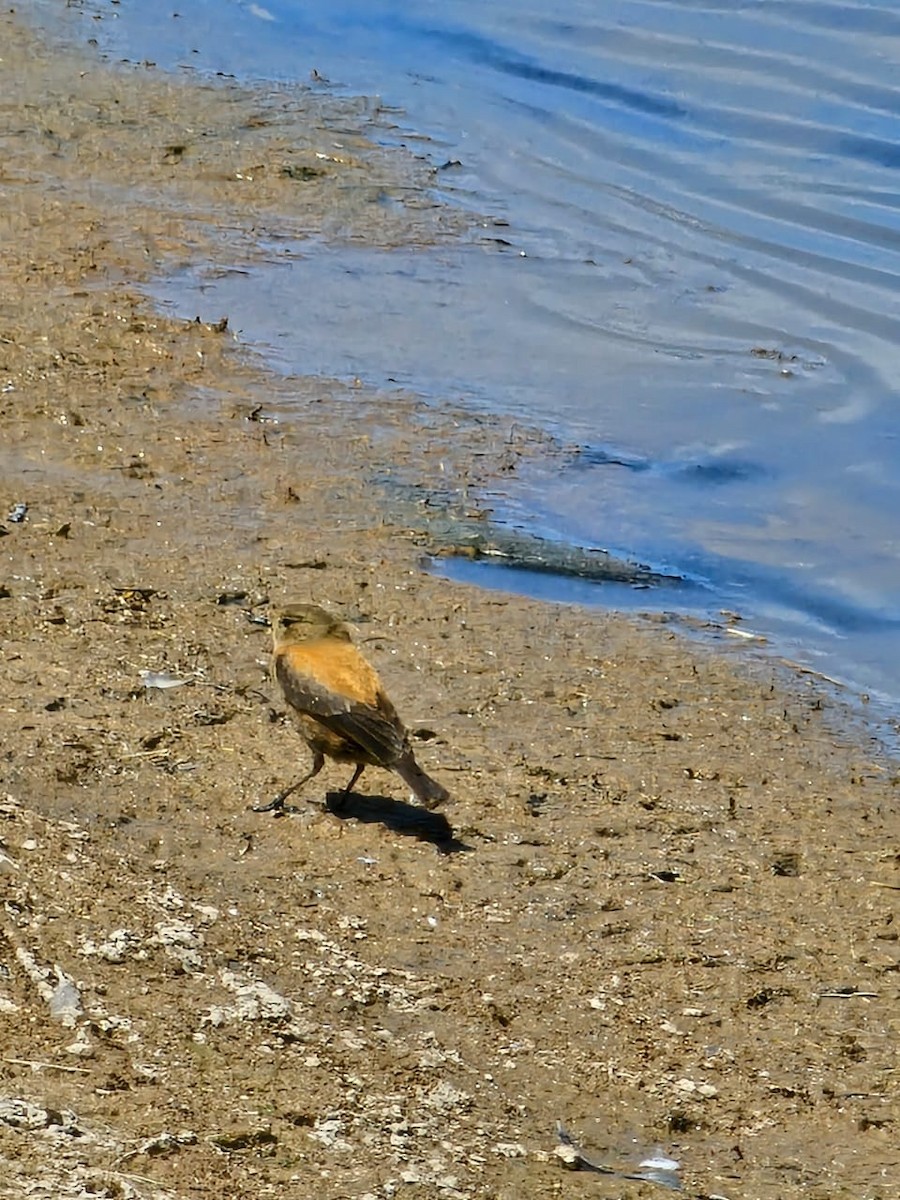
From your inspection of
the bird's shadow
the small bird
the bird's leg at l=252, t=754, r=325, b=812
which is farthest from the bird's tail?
the bird's leg at l=252, t=754, r=325, b=812

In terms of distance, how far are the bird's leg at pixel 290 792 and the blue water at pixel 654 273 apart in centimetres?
235

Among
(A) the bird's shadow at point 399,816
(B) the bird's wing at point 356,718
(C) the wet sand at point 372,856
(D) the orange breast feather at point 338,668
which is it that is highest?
(D) the orange breast feather at point 338,668

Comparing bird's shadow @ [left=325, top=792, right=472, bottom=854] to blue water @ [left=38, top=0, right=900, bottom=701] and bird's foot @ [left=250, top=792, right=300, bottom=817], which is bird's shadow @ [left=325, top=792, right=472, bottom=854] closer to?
bird's foot @ [left=250, top=792, right=300, bottom=817]

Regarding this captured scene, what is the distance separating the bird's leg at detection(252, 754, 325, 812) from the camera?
7148 mm

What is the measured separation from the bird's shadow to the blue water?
226cm

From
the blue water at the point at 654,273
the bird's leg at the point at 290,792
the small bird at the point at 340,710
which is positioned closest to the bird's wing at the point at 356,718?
the small bird at the point at 340,710

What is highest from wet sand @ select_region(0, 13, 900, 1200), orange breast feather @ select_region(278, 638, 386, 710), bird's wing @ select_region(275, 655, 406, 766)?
orange breast feather @ select_region(278, 638, 386, 710)

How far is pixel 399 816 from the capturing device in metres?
7.34

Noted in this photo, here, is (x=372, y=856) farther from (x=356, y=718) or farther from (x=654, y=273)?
(x=654, y=273)

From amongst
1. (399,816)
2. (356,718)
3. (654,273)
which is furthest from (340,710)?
(654,273)

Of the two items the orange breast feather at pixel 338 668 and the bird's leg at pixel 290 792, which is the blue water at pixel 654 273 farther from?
the bird's leg at pixel 290 792

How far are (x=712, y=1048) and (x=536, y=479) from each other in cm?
489

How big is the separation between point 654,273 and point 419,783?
7.51 metres

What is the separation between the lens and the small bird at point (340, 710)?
716cm
